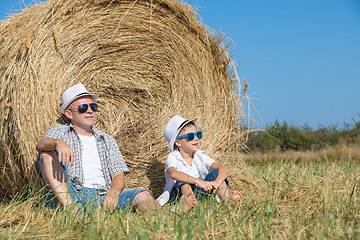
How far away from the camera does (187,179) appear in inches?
132

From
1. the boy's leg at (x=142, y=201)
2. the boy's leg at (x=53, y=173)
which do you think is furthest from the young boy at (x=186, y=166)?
the boy's leg at (x=53, y=173)

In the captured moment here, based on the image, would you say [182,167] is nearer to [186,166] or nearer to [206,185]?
[186,166]

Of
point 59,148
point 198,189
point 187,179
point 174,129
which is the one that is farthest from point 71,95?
point 198,189

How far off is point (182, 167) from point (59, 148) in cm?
125

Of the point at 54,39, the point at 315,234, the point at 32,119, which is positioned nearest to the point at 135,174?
the point at 32,119

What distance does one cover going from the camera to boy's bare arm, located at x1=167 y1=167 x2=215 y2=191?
3.27m

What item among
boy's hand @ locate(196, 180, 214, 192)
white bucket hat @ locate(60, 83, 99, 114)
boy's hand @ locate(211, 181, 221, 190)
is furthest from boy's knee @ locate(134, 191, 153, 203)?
white bucket hat @ locate(60, 83, 99, 114)

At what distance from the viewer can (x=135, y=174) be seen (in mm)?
4250

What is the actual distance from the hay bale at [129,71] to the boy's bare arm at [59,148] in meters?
0.44

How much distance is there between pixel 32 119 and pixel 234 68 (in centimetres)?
246

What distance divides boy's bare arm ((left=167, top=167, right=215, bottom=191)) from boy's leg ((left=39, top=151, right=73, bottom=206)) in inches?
37.8

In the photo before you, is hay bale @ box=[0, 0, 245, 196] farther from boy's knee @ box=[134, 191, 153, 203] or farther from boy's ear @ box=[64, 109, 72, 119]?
boy's knee @ box=[134, 191, 153, 203]

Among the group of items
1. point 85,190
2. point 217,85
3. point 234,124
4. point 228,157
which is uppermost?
point 217,85

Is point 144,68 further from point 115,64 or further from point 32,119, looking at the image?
point 32,119
